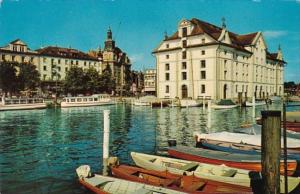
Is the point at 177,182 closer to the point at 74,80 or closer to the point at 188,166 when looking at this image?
the point at 188,166

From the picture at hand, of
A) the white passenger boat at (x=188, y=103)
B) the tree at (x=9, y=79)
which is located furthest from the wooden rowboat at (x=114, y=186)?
the tree at (x=9, y=79)

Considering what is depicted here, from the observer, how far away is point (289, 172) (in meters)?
12.0

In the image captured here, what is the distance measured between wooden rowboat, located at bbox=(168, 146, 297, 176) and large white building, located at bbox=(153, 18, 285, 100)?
149 feet

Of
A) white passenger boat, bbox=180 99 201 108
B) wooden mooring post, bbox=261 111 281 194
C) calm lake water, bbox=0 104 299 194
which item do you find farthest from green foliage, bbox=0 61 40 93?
wooden mooring post, bbox=261 111 281 194

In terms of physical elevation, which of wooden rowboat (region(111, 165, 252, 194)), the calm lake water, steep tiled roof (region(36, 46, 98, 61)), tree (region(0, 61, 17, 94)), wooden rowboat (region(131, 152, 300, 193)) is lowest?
the calm lake water

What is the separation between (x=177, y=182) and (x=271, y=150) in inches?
172

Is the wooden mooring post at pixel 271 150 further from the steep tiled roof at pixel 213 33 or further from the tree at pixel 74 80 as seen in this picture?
the tree at pixel 74 80

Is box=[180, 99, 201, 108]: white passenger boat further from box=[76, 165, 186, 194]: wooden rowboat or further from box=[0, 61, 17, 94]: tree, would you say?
box=[76, 165, 186, 194]: wooden rowboat

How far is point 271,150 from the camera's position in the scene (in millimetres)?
6918

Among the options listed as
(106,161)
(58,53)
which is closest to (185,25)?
(58,53)

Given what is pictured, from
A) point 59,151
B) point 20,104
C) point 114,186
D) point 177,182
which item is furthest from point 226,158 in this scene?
point 20,104

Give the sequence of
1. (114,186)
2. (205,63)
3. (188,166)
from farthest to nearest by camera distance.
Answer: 1. (205,63)
2. (188,166)
3. (114,186)

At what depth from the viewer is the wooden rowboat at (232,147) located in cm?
1502

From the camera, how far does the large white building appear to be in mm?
63438
